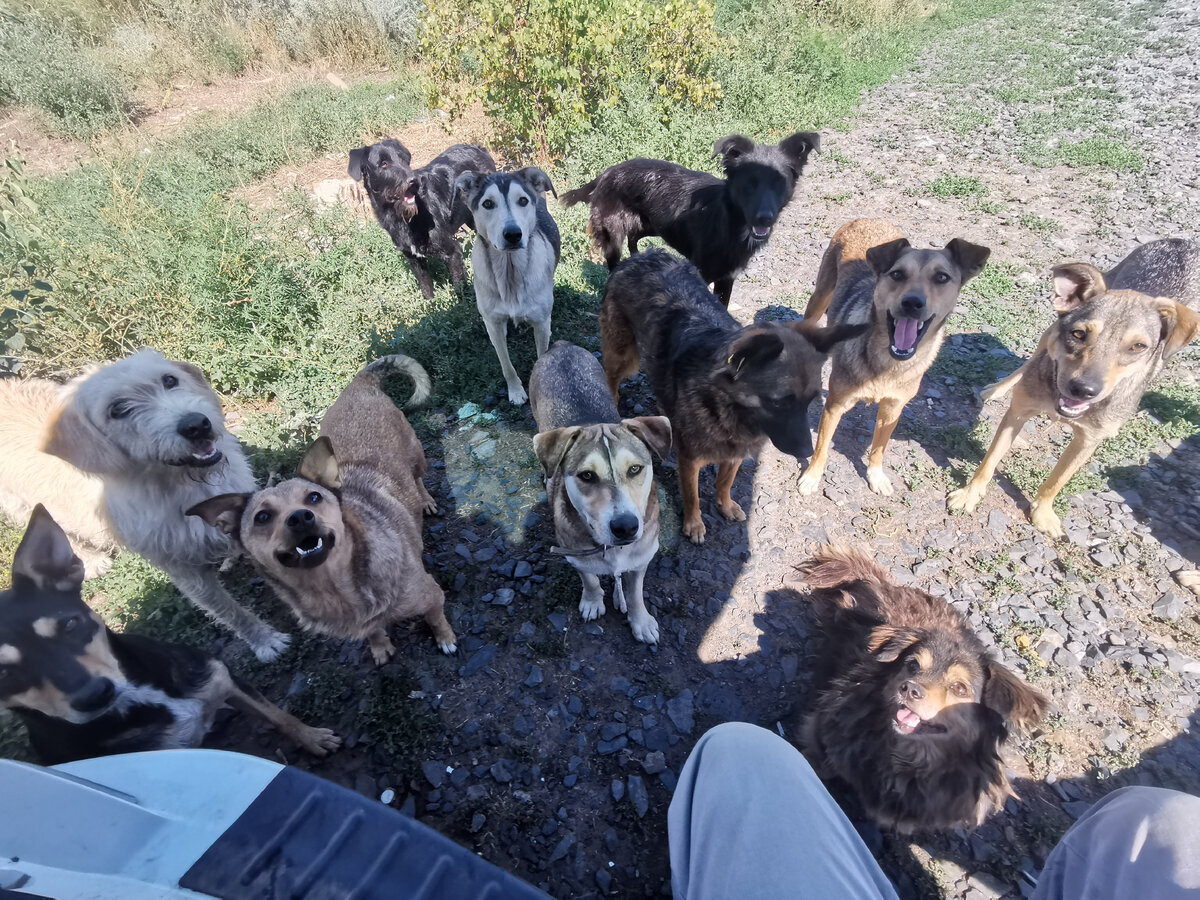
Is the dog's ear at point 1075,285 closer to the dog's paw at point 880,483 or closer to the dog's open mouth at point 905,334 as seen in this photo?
the dog's open mouth at point 905,334

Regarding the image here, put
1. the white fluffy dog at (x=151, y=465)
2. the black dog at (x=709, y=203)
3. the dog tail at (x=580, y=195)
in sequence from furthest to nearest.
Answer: the dog tail at (x=580, y=195) < the black dog at (x=709, y=203) < the white fluffy dog at (x=151, y=465)

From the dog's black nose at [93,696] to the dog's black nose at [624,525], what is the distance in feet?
7.77

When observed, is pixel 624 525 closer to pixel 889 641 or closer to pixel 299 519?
pixel 889 641

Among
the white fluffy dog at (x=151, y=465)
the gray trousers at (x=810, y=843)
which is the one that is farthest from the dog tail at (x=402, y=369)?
the gray trousers at (x=810, y=843)

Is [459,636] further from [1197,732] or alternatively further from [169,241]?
[169,241]

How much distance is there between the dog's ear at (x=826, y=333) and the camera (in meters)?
3.41

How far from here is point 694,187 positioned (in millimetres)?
6133

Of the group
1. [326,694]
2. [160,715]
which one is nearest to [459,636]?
[326,694]

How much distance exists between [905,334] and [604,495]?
2.66m

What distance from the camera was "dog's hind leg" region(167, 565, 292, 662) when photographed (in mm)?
3383

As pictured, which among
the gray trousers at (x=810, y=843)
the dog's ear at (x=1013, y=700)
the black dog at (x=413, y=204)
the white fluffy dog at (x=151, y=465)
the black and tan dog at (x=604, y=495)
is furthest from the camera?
the black dog at (x=413, y=204)

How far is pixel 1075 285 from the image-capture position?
3.72m

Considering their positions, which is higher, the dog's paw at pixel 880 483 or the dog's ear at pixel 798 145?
the dog's ear at pixel 798 145

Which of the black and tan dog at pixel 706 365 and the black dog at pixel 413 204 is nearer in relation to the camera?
the black and tan dog at pixel 706 365
